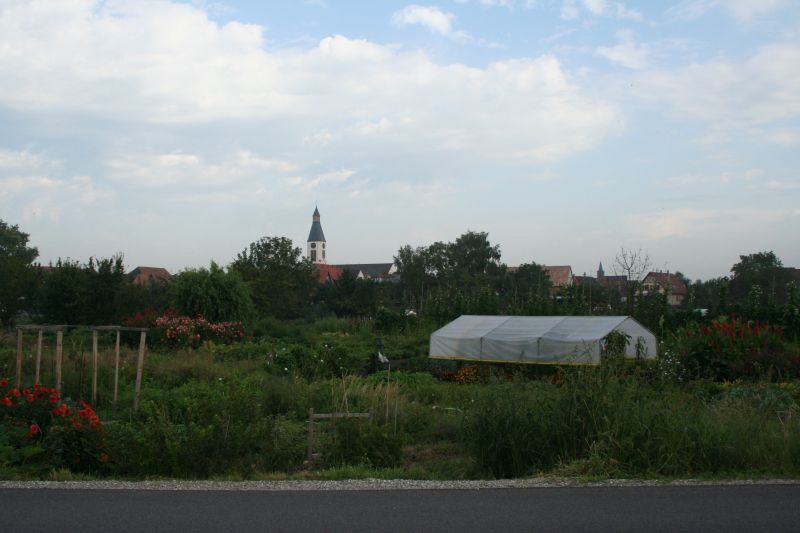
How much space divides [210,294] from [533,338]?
1217 cm

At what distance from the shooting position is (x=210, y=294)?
88.6 feet

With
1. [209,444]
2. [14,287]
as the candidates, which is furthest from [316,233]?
[209,444]

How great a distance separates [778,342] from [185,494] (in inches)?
587

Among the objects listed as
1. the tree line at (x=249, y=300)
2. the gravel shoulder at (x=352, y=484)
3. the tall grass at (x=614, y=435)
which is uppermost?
the tree line at (x=249, y=300)

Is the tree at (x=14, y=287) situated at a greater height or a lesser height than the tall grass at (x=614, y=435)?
greater

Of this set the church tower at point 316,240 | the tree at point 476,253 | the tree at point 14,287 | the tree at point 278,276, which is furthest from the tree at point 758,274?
the church tower at point 316,240

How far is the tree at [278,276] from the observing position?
45.4 m

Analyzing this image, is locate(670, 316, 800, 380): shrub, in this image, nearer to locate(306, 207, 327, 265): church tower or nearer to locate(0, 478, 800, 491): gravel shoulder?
locate(0, 478, 800, 491): gravel shoulder

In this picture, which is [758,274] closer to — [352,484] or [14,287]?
[14,287]

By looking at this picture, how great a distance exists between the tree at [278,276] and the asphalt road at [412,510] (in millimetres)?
34293

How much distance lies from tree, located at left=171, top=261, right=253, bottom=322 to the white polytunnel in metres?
8.66

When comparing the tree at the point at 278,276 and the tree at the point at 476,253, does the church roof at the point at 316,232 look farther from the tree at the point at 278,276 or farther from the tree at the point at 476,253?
the tree at the point at 278,276

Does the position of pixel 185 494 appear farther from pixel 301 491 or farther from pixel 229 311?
pixel 229 311

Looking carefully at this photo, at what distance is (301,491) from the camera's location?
8.01 m
